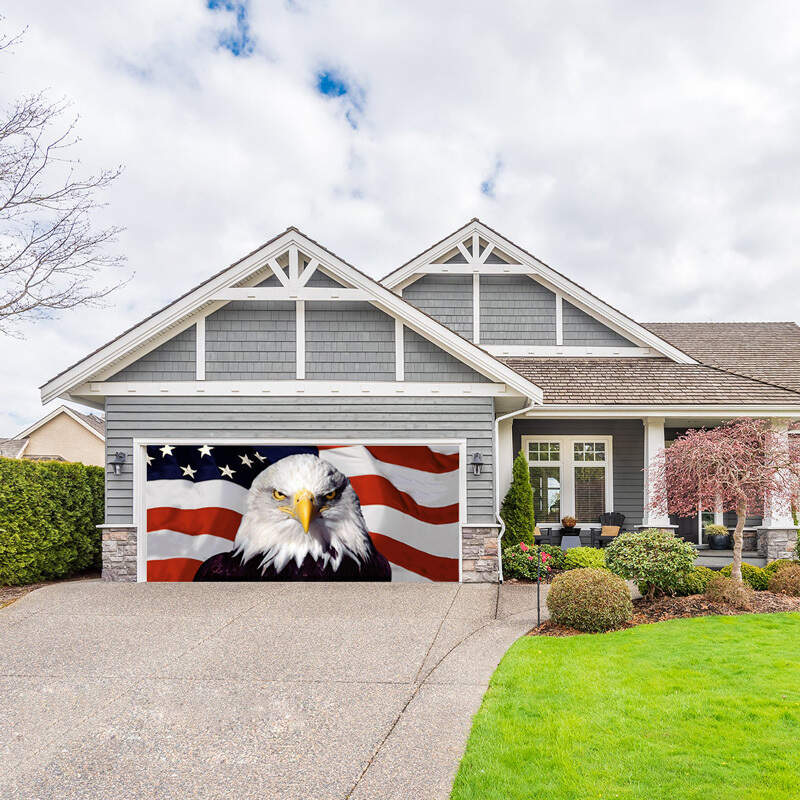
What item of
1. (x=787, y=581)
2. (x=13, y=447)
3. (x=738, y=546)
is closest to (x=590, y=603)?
(x=738, y=546)

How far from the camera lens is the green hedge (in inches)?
412

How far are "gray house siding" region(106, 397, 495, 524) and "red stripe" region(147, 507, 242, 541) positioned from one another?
679mm

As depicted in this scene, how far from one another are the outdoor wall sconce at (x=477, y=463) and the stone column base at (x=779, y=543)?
6.20 m

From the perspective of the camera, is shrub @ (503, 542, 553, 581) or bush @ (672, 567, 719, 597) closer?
bush @ (672, 567, 719, 597)

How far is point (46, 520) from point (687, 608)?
34.6 feet

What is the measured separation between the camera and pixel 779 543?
12078mm

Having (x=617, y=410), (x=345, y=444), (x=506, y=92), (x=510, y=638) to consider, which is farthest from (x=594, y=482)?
(x=506, y=92)

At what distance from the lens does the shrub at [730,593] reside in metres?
8.21

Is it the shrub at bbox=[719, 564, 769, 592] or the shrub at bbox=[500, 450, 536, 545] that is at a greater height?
the shrub at bbox=[500, 450, 536, 545]

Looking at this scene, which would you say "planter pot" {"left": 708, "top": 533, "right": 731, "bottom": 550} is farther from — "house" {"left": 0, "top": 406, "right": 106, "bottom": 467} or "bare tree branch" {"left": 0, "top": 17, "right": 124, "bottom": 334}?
"house" {"left": 0, "top": 406, "right": 106, "bottom": 467}

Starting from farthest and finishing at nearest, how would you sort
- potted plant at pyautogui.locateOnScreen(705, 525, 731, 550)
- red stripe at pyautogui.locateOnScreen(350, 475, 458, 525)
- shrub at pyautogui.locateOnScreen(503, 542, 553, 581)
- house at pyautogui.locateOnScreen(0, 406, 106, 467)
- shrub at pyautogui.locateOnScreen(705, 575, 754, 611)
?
house at pyautogui.locateOnScreen(0, 406, 106, 467) → potted plant at pyautogui.locateOnScreen(705, 525, 731, 550) → shrub at pyautogui.locateOnScreen(503, 542, 553, 581) → red stripe at pyautogui.locateOnScreen(350, 475, 458, 525) → shrub at pyautogui.locateOnScreen(705, 575, 754, 611)

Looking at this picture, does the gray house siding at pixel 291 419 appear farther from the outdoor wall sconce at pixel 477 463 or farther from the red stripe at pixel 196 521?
Result: the red stripe at pixel 196 521

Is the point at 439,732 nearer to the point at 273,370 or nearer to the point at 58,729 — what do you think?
the point at 58,729

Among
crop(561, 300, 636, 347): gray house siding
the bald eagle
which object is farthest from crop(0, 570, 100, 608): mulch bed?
crop(561, 300, 636, 347): gray house siding
